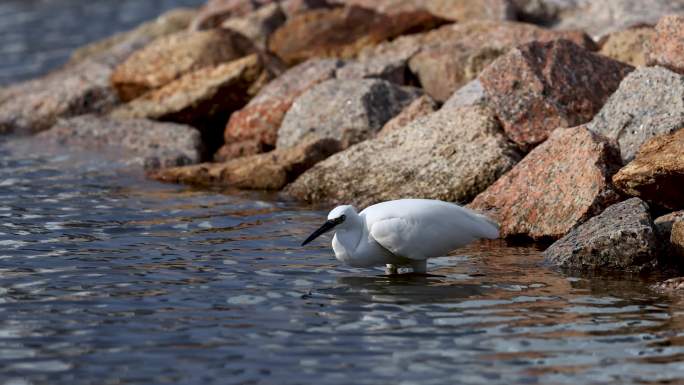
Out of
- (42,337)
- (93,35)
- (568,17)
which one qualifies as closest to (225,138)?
(568,17)

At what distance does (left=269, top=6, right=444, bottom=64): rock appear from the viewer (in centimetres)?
1872

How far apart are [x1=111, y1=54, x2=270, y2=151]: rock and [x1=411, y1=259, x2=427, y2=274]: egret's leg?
833 centimetres

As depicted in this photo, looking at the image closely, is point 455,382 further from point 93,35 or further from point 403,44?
point 93,35

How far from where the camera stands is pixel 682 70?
12.4 meters

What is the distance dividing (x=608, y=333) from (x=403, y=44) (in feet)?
35.3

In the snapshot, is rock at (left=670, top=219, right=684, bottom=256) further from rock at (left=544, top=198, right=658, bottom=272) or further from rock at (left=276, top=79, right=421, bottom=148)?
rock at (left=276, top=79, right=421, bottom=148)

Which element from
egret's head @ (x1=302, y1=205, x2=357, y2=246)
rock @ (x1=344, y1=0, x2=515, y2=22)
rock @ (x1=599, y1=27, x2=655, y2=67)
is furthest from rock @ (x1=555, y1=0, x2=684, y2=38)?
egret's head @ (x1=302, y1=205, x2=357, y2=246)

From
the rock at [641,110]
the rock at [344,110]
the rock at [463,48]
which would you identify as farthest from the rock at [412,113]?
the rock at [641,110]

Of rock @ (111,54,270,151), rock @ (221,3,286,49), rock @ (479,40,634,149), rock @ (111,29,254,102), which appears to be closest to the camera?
rock @ (479,40,634,149)

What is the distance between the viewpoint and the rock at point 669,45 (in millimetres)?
12398

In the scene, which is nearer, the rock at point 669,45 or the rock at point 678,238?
the rock at point 678,238

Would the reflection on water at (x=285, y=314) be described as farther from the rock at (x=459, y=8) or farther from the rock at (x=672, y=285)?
the rock at (x=459, y=8)

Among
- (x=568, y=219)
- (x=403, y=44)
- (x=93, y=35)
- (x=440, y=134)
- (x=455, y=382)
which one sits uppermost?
(x=93, y=35)

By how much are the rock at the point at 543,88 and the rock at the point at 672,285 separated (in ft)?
12.9
